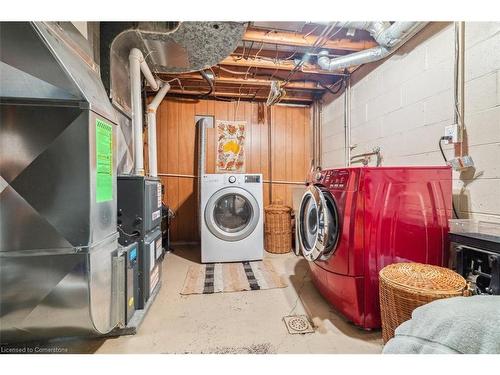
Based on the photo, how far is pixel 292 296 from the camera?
1.81 metres

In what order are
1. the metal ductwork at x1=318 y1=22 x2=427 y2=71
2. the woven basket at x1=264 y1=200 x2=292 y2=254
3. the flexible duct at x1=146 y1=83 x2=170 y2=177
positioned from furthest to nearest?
the woven basket at x1=264 y1=200 x2=292 y2=254
the flexible duct at x1=146 y1=83 x2=170 y2=177
the metal ductwork at x1=318 y1=22 x2=427 y2=71

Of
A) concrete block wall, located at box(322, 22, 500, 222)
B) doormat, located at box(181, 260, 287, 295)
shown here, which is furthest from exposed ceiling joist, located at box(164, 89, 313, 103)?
doormat, located at box(181, 260, 287, 295)

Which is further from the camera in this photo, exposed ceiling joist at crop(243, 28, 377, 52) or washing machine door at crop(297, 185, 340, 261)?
exposed ceiling joist at crop(243, 28, 377, 52)

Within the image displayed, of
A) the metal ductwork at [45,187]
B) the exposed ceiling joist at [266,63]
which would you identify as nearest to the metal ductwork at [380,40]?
the exposed ceiling joist at [266,63]

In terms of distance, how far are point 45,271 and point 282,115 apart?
10.8ft

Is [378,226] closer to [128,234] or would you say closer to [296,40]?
[128,234]

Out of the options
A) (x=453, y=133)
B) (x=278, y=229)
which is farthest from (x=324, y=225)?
(x=278, y=229)

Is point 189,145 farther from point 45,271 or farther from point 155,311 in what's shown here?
point 45,271

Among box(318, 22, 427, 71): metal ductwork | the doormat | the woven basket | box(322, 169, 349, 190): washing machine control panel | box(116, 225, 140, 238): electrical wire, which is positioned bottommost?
the doormat

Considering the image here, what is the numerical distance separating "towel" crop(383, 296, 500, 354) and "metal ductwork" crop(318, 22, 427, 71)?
1790 mm

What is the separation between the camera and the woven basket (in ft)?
9.40

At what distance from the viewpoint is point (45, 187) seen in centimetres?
92

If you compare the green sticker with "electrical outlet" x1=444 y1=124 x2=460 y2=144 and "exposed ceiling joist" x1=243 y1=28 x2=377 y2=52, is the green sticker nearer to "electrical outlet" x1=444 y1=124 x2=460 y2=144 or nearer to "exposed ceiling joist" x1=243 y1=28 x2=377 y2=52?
"exposed ceiling joist" x1=243 y1=28 x2=377 y2=52
